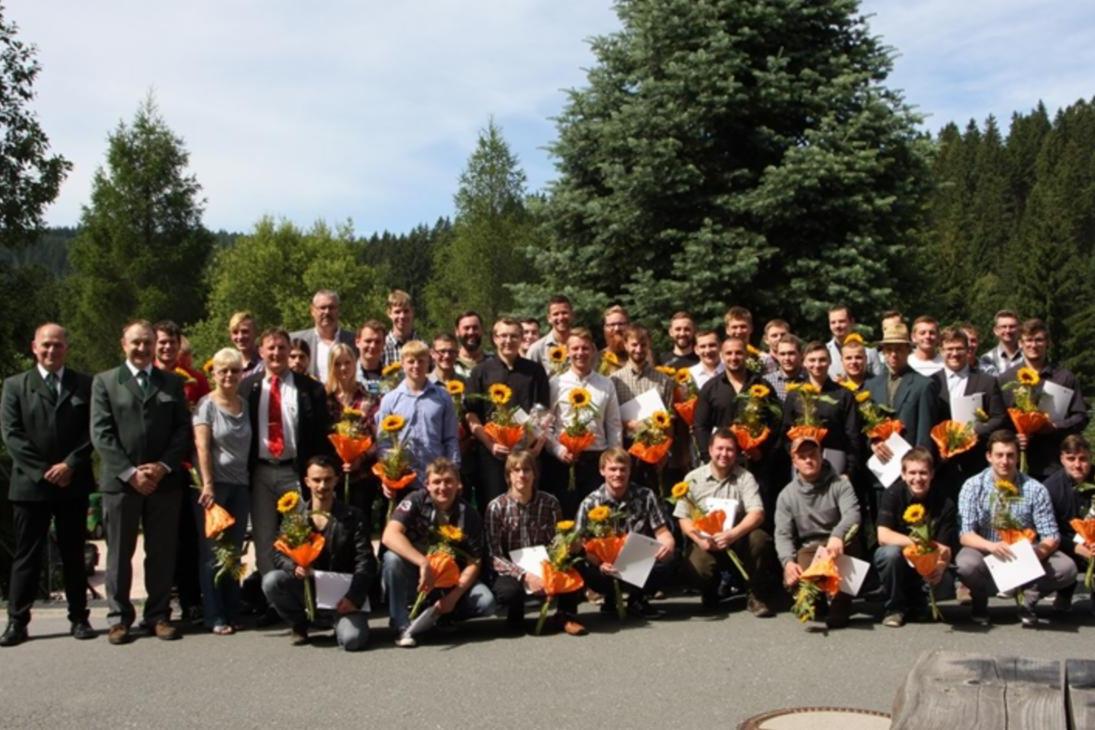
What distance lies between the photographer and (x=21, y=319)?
22.4 metres

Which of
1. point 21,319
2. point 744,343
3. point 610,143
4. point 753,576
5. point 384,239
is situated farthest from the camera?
point 384,239

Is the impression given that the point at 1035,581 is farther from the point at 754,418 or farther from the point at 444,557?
the point at 444,557

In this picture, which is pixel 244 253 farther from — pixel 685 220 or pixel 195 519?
pixel 195 519

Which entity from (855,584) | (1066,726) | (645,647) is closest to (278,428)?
(645,647)

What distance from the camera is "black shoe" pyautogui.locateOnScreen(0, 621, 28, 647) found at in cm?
778

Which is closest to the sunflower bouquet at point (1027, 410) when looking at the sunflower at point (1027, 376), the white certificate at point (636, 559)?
the sunflower at point (1027, 376)

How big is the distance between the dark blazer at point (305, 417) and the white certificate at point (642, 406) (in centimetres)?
241

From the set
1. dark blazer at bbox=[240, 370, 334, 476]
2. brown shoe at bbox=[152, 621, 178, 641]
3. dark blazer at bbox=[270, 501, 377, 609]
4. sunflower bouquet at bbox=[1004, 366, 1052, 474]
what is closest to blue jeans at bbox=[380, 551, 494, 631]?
dark blazer at bbox=[270, 501, 377, 609]

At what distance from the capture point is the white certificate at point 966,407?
8833 mm

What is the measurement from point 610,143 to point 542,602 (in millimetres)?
9799

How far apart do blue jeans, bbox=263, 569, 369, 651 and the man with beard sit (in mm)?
2434

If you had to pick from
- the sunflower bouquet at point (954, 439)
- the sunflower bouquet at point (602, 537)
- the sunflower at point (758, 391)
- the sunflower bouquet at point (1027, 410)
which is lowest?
the sunflower bouquet at point (602, 537)

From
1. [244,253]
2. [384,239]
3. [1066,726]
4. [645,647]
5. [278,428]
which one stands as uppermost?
[384,239]

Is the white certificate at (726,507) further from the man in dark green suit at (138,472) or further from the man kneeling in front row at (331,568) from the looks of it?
the man in dark green suit at (138,472)
